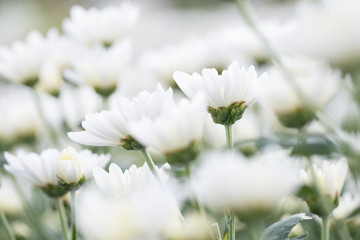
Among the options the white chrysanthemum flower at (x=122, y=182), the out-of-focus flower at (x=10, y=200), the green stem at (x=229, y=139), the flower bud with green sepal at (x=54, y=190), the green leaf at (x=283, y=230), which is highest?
the out-of-focus flower at (x=10, y=200)

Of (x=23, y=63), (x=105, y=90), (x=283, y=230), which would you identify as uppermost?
(x=23, y=63)

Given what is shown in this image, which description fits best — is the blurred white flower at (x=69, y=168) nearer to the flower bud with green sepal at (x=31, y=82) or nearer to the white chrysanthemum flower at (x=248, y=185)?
the white chrysanthemum flower at (x=248, y=185)

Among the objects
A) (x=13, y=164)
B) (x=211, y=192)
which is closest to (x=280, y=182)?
(x=211, y=192)

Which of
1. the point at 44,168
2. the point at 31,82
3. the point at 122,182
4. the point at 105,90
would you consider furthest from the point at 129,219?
the point at 31,82

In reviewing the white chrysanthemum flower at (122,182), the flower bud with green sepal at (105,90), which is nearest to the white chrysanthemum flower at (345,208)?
the white chrysanthemum flower at (122,182)

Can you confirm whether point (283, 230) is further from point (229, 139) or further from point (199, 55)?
point (199, 55)

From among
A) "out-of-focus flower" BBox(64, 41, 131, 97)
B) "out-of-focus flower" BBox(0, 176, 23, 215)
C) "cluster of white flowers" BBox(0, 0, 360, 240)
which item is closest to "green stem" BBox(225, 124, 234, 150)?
"cluster of white flowers" BBox(0, 0, 360, 240)
